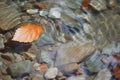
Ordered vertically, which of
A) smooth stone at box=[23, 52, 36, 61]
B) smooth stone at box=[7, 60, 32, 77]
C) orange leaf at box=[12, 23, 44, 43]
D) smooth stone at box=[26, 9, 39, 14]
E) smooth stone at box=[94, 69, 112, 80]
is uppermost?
smooth stone at box=[26, 9, 39, 14]

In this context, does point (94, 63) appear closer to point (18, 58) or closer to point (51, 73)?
point (51, 73)

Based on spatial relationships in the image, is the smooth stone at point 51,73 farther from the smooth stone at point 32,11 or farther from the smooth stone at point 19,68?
the smooth stone at point 32,11

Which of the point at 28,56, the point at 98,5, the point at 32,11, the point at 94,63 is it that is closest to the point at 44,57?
the point at 28,56

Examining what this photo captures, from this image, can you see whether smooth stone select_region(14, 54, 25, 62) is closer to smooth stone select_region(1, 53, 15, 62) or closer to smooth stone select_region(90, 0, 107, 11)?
smooth stone select_region(1, 53, 15, 62)

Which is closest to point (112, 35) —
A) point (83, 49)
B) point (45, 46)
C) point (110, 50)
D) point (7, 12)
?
point (110, 50)

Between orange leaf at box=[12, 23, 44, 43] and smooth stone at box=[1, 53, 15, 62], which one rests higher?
orange leaf at box=[12, 23, 44, 43]

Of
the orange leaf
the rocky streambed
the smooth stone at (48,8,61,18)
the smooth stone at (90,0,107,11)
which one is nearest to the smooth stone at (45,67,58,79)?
the rocky streambed

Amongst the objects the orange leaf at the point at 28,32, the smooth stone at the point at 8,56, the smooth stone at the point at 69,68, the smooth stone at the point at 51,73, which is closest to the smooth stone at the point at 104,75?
the smooth stone at the point at 69,68
